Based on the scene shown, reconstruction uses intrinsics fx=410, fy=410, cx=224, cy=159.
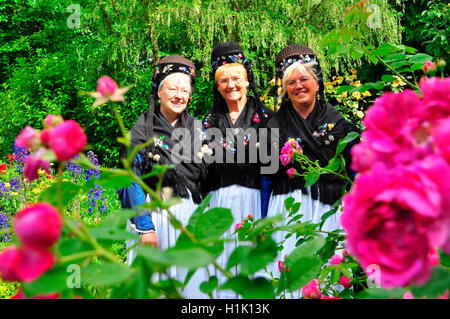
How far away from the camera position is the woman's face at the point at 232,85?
2215 millimetres

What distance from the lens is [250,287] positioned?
391mm

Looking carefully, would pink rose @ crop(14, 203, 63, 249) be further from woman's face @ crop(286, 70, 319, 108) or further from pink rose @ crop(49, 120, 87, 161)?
woman's face @ crop(286, 70, 319, 108)

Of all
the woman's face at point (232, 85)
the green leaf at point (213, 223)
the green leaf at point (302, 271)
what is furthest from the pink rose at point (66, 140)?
the woman's face at point (232, 85)

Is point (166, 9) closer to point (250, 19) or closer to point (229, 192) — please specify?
point (250, 19)

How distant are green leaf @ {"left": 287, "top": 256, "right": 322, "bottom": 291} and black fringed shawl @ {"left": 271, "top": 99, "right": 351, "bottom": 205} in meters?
1.52

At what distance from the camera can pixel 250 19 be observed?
619 centimetres

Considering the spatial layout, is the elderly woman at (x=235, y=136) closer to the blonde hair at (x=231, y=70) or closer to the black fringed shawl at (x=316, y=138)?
the blonde hair at (x=231, y=70)

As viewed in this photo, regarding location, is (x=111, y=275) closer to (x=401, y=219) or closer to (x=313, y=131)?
(x=401, y=219)

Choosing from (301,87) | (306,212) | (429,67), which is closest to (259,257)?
(429,67)

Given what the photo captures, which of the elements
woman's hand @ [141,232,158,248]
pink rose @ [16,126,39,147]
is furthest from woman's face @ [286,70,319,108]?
pink rose @ [16,126,39,147]

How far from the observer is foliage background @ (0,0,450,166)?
20.1 feet
